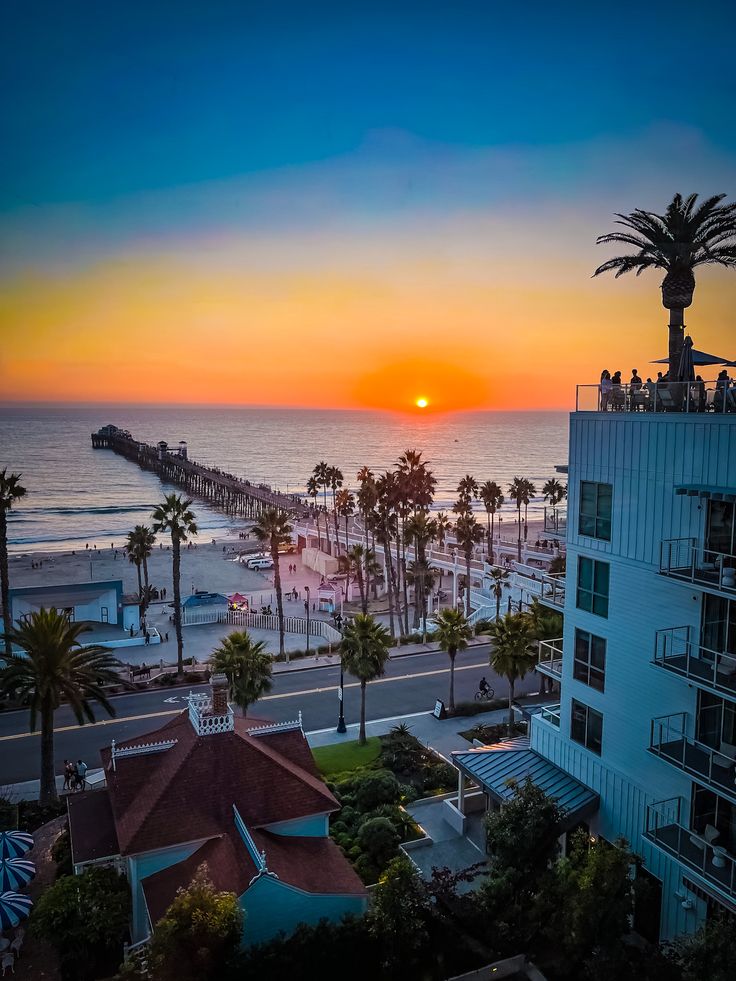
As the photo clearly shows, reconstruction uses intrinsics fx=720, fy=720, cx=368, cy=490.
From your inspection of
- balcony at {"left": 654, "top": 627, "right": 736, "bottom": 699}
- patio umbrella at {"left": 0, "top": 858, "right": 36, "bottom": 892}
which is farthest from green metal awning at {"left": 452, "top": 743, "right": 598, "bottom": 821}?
patio umbrella at {"left": 0, "top": 858, "right": 36, "bottom": 892}

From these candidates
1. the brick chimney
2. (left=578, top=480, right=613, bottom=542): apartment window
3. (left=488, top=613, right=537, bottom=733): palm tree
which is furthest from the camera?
(left=488, top=613, right=537, bottom=733): palm tree

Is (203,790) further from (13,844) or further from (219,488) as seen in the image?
(219,488)

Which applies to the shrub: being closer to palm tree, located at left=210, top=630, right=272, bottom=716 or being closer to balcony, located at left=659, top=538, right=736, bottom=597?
palm tree, located at left=210, top=630, right=272, bottom=716

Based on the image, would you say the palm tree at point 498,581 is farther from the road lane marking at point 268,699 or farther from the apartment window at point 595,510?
the apartment window at point 595,510

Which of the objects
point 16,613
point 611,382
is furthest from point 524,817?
point 16,613

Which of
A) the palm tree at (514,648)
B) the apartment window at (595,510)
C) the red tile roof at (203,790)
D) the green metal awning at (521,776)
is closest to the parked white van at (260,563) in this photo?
the palm tree at (514,648)
